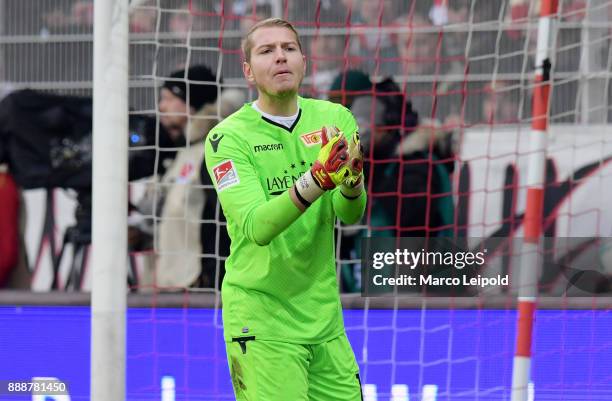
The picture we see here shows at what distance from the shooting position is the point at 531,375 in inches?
232

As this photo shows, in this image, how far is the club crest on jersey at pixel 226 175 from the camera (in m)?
3.68

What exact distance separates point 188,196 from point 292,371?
2977mm

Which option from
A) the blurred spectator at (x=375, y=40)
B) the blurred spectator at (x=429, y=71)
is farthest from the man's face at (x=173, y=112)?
the blurred spectator at (x=429, y=71)

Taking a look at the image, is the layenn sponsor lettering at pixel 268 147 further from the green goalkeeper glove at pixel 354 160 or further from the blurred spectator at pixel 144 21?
the blurred spectator at pixel 144 21

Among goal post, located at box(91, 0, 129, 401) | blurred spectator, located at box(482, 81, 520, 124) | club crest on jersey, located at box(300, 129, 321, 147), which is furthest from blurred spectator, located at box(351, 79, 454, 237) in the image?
club crest on jersey, located at box(300, 129, 321, 147)

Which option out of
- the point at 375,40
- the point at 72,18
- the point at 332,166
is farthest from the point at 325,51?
the point at 332,166

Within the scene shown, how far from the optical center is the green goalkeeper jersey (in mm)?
3748

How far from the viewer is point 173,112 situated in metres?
6.52

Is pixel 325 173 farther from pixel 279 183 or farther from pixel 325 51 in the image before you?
pixel 325 51

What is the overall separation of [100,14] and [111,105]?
0.40 meters

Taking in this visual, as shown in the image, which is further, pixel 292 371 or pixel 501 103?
pixel 501 103

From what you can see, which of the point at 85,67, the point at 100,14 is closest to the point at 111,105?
the point at 100,14

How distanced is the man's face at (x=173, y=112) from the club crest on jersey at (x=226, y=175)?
2800 millimetres

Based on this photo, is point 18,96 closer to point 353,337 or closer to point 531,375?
point 353,337
